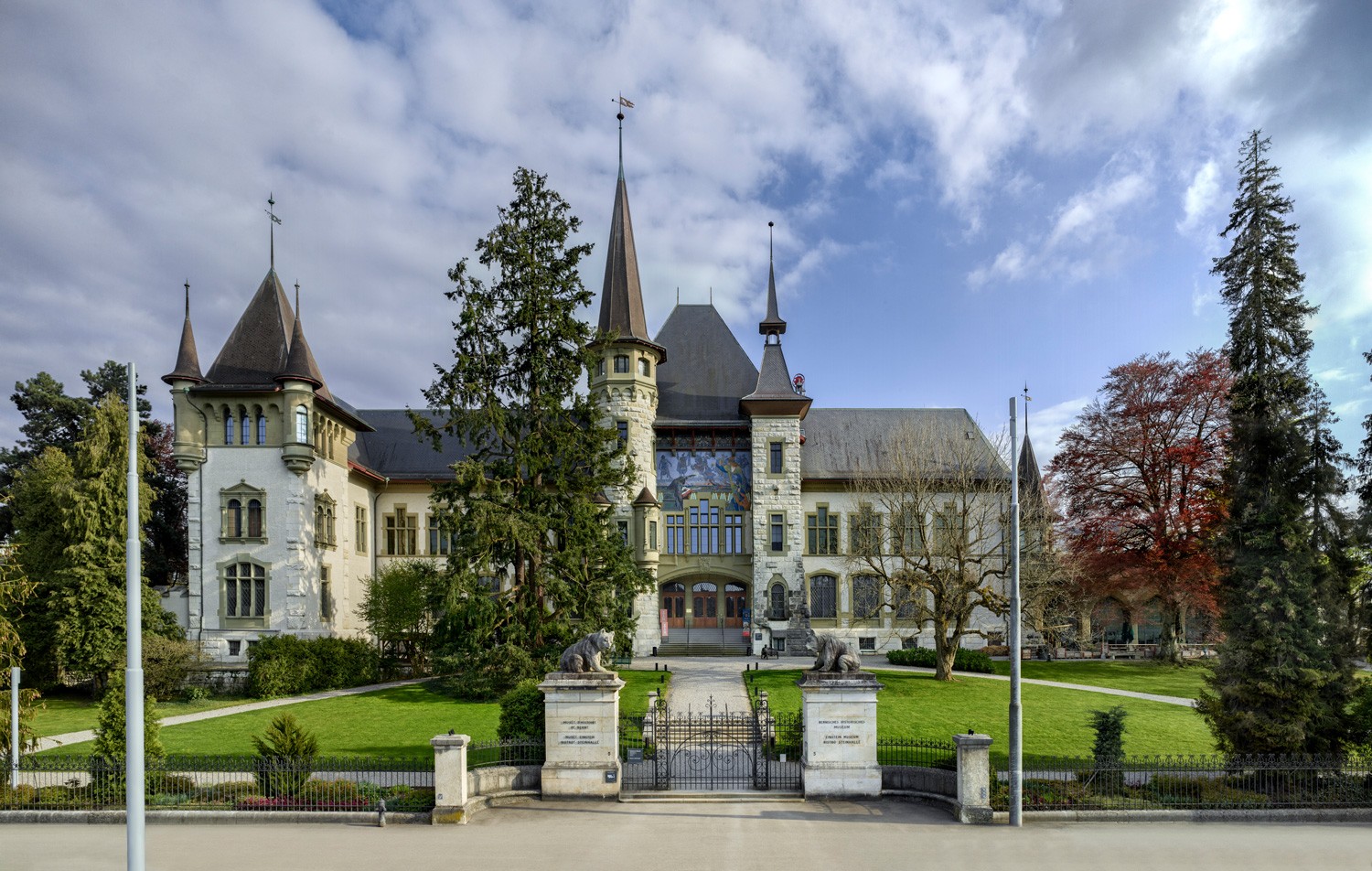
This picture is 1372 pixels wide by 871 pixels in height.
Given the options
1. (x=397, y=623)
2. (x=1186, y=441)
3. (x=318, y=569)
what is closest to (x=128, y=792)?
Answer: (x=397, y=623)

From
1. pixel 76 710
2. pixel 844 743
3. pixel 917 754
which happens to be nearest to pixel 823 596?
pixel 917 754

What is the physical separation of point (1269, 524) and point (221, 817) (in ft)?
67.3

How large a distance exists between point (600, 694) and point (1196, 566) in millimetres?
29580

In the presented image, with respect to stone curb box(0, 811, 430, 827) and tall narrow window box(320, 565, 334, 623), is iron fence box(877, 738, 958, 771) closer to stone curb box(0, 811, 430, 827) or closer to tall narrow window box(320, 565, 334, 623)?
stone curb box(0, 811, 430, 827)

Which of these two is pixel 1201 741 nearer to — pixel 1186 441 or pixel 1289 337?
pixel 1289 337

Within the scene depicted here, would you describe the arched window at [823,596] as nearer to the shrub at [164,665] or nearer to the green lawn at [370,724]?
the green lawn at [370,724]

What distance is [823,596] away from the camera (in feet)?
137

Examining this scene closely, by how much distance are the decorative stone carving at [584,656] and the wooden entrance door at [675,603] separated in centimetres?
2733

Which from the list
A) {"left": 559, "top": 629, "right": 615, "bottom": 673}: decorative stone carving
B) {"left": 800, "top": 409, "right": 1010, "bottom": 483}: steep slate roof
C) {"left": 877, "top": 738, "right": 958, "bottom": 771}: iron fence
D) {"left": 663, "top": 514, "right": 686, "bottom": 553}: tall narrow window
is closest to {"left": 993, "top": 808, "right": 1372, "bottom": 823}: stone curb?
{"left": 877, "top": 738, "right": 958, "bottom": 771}: iron fence

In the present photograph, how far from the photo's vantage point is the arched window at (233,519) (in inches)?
1287

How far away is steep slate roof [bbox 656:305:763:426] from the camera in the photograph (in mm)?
41781

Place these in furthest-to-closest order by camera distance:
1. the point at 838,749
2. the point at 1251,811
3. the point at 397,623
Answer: the point at 397,623 → the point at 838,749 → the point at 1251,811

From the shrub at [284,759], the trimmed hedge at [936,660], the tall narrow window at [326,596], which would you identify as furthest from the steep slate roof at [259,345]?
the trimmed hedge at [936,660]

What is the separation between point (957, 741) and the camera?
13211 millimetres
